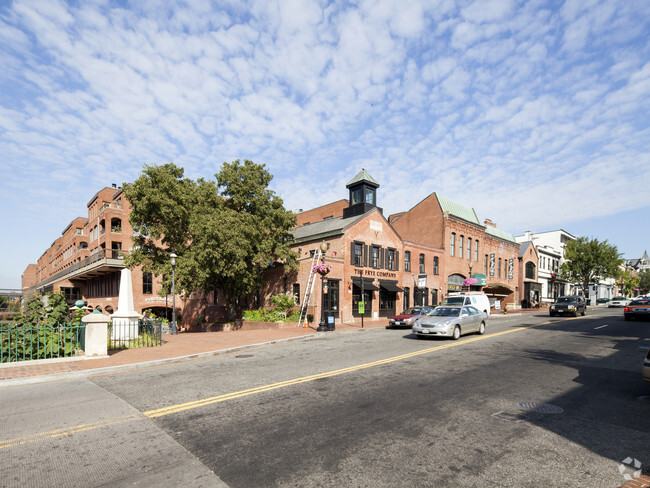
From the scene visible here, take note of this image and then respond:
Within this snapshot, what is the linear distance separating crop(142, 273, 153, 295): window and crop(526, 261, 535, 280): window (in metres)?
51.9

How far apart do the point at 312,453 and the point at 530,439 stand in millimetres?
3013

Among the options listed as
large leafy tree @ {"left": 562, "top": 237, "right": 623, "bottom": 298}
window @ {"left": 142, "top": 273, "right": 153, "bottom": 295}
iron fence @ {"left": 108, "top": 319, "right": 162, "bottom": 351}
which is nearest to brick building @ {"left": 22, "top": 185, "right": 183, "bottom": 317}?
window @ {"left": 142, "top": 273, "right": 153, "bottom": 295}

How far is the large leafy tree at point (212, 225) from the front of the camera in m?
22.4

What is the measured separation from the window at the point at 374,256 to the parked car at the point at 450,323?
41.5ft

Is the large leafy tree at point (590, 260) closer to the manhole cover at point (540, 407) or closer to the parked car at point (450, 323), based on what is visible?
the parked car at point (450, 323)

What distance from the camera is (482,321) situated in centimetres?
1753

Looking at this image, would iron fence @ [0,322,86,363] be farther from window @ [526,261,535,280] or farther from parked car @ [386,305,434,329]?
window @ [526,261,535,280]

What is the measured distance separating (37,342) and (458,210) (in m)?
40.2

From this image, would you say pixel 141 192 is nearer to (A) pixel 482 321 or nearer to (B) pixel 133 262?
(B) pixel 133 262

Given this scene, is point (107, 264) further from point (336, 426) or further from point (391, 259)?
point (336, 426)

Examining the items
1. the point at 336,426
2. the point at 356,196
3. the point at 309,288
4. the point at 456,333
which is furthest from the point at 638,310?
the point at 336,426

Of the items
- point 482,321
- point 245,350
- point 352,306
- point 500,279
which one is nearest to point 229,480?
point 245,350

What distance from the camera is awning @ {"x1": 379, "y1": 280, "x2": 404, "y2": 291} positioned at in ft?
97.2

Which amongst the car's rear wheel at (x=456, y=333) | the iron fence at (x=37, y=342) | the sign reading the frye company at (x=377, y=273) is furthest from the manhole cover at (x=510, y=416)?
the sign reading the frye company at (x=377, y=273)
